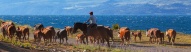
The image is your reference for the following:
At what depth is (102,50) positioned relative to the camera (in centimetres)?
2514

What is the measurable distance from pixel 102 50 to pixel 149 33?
13104mm

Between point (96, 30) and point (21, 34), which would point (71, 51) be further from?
point (21, 34)

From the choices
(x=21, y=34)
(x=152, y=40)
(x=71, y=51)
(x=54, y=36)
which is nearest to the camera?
(x=71, y=51)

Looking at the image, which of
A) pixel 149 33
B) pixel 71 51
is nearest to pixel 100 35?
pixel 71 51

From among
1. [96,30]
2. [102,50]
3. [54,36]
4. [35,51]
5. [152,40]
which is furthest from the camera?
[152,40]

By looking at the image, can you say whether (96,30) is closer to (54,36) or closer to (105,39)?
(105,39)

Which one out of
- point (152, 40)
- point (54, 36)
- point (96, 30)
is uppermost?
point (96, 30)

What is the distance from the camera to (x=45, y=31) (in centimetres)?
3006

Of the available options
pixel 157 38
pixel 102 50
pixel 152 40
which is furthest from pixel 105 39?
pixel 152 40

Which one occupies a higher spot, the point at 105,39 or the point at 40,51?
the point at 40,51

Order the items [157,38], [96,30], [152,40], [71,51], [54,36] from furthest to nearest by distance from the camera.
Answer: [152,40] → [157,38] → [54,36] → [96,30] → [71,51]

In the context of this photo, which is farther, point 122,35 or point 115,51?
point 122,35

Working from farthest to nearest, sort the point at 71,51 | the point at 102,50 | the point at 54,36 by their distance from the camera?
1. the point at 54,36
2. the point at 102,50
3. the point at 71,51

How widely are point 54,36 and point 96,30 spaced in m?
7.02
